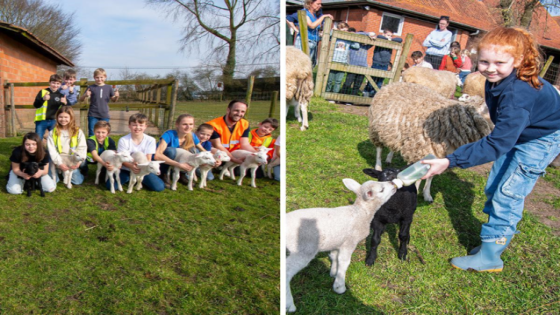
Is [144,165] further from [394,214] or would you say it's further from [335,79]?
[335,79]

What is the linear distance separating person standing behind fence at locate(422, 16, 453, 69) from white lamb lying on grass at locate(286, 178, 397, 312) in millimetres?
6608

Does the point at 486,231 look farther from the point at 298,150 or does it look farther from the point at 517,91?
the point at 298,150

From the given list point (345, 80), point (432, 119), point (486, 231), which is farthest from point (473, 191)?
point (345, 80)

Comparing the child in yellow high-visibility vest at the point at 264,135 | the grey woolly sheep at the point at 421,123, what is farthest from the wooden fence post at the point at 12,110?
the grey woolly sheep at the point at 421,123

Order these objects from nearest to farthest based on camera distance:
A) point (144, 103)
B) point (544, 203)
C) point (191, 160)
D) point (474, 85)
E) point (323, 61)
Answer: point (144, 103) < point (191, 160) < point (544, 203) < point (323, 61) < point (474, 85)

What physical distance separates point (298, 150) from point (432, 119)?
47.6 inches

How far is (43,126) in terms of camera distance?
8.16 feet

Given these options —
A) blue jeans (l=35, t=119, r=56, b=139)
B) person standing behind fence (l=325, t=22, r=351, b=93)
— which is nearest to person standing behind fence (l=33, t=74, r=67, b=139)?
blue jeans (l=35, t=119, r=56, b=139)

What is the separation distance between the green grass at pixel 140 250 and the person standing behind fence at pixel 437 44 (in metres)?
6.22

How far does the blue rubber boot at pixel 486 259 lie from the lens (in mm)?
2264

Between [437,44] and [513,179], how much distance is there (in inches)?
244

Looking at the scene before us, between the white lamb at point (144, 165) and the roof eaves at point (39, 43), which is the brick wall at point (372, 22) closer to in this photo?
the white lamb at point (144, 165)

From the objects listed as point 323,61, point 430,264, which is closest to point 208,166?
point 430,264

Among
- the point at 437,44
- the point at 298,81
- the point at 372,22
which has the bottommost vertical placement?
the point at 298,81
